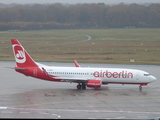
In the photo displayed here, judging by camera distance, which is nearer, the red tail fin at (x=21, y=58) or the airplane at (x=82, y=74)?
the airplane at (x=82, y=74)

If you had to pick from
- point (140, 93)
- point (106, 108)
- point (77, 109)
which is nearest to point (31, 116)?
point (77, 109)

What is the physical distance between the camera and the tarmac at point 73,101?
31.4m

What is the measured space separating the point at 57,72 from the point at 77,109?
1301 cm

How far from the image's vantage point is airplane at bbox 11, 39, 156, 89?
44.8 m

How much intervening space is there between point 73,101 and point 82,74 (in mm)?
8760

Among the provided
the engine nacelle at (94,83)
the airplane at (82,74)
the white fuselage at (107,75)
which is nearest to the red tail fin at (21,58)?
the airplane at (82,74)

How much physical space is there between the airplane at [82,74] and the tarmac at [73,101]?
4.30 feet

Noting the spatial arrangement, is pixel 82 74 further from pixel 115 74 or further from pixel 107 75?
pixel 115 74

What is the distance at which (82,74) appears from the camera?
45375 mm

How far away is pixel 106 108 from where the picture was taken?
34.2 metres

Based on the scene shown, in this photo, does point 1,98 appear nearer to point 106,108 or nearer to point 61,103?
point 61,103

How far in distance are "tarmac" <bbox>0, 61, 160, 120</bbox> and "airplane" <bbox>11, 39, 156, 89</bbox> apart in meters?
1.31

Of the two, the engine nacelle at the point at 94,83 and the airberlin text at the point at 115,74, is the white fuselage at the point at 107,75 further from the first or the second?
the engine nacelle at the point at 94,83

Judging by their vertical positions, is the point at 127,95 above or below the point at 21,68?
below
